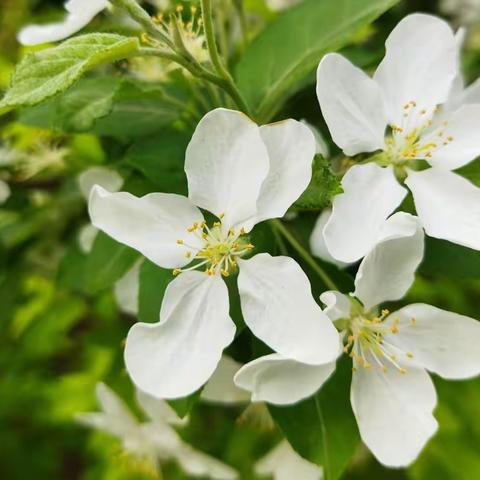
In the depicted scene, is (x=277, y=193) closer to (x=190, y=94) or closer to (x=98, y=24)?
(x=190, y=94)

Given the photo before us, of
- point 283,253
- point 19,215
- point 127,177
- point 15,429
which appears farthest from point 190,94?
point 15,429

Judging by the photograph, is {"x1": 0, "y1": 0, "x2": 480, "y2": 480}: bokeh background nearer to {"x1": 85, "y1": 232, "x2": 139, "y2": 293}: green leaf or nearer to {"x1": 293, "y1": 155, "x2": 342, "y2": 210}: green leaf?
{"x1": 85, "y1": 232, "x2": 139, "y2": 293}: green leaf

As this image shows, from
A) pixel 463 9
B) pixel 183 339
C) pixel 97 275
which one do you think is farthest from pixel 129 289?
pixel 463 9

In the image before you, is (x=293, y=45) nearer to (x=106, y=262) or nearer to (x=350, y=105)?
(x=350, y=105)

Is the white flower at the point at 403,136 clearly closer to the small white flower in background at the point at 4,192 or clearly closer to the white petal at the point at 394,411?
the white petal at the point at 394,411

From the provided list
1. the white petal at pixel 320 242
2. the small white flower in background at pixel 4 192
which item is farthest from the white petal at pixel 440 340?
the small white flower in background at pixel 4 192

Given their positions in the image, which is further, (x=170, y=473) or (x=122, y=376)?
(x=170, y=473)
